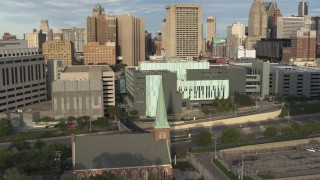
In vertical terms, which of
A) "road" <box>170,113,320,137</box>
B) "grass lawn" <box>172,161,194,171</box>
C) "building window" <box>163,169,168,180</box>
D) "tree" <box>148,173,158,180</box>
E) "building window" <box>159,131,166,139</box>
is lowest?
"grass lawn" <box>172,161,194,171</box>

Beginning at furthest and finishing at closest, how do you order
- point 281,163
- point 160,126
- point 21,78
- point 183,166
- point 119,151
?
point 21,78 < point 281,163 < point 183,166 < point 160,126 < point 119,151

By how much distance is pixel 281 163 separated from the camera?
63.9 m

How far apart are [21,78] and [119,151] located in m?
70.6

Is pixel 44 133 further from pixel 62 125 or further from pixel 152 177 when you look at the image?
pixel 152 177

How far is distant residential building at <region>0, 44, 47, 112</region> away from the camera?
10688 cm

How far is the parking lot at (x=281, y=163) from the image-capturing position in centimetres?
5925

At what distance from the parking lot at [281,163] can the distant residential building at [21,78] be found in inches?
2587

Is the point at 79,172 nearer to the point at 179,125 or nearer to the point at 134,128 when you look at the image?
the point at 134,128

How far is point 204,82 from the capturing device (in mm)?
121438

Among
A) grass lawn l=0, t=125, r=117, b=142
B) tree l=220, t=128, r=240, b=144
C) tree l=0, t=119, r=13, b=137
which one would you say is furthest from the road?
tree l=0, t=119, r=13, b=137

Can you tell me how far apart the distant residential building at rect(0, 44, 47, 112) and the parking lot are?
6571 cm

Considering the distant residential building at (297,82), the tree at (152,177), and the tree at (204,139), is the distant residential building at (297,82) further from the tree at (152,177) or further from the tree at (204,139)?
the tree at (152,177)

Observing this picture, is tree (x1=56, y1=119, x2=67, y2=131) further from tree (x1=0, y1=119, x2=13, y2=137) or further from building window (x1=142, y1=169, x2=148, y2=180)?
building window (x1=142, y1=169, x2=148, y2=180)

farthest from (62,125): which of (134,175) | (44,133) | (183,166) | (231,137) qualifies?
(134,175)
